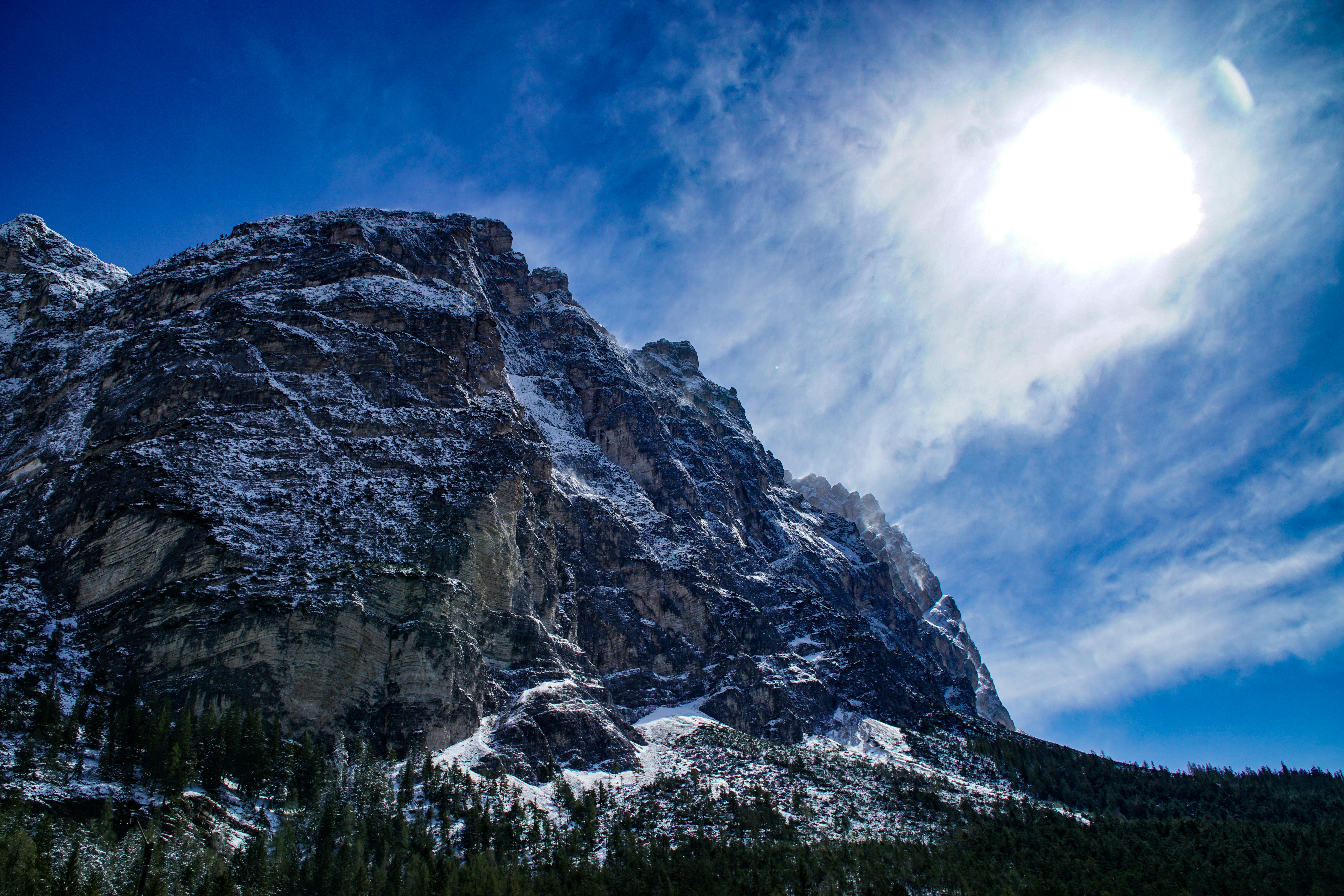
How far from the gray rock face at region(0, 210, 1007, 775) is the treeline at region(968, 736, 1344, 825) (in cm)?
2816

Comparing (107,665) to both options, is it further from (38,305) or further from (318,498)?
(38,305)

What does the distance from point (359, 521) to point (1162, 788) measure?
5985 inches

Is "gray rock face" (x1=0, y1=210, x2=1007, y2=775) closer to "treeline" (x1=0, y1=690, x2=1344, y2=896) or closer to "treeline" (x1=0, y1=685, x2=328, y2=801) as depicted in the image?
"treeline" (x1=0, y1=685, x2=328, y2=801)

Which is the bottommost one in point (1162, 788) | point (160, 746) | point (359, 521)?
point (160, 746)

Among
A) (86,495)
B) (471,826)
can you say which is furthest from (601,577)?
(86,495)

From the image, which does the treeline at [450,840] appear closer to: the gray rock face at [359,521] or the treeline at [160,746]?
the treeline at [160,746]

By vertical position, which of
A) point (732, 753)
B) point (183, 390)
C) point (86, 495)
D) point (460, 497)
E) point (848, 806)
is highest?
point (183, 390)

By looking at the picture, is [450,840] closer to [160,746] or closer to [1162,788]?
[160,746]

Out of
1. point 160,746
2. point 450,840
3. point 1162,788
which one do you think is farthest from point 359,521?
point 1162,788

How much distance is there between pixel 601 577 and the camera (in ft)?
497

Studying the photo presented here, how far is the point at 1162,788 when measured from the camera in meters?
153

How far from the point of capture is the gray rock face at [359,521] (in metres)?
89.6

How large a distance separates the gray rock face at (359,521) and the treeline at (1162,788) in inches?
1109

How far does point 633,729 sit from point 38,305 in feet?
447
